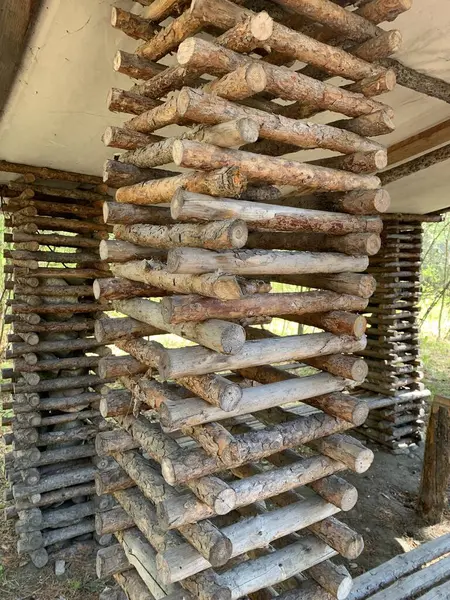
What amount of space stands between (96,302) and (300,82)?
437 centimetres

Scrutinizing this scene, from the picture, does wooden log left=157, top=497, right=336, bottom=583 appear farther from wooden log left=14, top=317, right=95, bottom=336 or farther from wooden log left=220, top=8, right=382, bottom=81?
wooden log left=14, top=317, right=95, bottom=336

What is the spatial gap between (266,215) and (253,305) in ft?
1.59

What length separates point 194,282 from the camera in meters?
2.17

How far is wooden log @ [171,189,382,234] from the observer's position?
204 cm

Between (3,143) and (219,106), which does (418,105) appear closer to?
(219,106)

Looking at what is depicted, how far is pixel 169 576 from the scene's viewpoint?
2.27m

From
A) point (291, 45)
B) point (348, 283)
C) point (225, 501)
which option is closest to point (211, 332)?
point (225, 501)

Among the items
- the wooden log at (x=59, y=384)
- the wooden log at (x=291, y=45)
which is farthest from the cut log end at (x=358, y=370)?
the wooden log at (x=59, y=384)

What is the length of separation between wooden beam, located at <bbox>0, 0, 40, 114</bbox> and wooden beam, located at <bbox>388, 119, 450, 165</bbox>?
4111 mm

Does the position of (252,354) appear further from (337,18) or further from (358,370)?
(337,18)

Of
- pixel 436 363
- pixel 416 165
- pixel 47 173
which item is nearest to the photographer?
pixel 47 173

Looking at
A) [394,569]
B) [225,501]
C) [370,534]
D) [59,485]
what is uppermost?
[225,501]

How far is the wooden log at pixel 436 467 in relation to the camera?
621 centimetres

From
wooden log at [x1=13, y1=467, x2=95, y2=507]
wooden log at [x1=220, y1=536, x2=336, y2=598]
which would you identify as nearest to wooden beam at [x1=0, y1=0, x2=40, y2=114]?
wooden log at [x1=220, y1=536, x2=336, y2=598]
